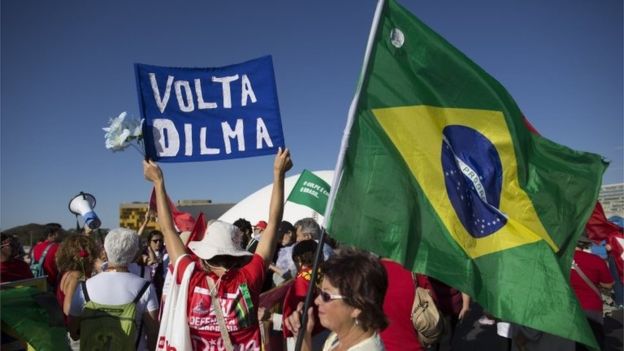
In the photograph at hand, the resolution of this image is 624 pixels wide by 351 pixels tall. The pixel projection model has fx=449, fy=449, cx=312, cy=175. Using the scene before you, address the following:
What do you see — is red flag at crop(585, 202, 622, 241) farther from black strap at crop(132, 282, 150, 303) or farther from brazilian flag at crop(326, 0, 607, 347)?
black strap at crop(132, 282, 150, 303)

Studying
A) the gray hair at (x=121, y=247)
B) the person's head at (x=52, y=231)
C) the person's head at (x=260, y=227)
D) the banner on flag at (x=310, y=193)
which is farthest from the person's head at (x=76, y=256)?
the person's head at (x=260, y=227)

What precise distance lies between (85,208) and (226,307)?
226 inches

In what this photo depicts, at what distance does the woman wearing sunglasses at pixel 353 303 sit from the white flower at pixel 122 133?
155cm

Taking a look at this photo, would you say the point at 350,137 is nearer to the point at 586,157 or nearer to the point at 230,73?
the point at 230,73

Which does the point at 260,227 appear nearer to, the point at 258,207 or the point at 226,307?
the point at 226,307

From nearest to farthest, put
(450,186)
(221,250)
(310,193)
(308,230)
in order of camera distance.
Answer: (221,250)
(450,186)
(308,230)
(310,193)

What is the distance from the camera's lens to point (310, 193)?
7.78 metres

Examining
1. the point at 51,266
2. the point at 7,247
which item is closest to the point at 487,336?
the point at 51,266

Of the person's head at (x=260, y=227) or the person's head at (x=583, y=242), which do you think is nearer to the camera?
the person's head at (x=583, y=242)

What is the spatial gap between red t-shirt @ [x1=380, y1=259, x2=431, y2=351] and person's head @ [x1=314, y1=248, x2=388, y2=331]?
63 cm

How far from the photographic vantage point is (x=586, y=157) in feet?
11.3

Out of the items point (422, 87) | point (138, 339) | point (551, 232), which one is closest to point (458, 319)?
point (551, 232)

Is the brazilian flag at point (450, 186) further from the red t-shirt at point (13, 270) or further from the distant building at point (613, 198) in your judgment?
the distant building at point (613, 198)

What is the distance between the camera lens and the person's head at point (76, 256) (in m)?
3.71
